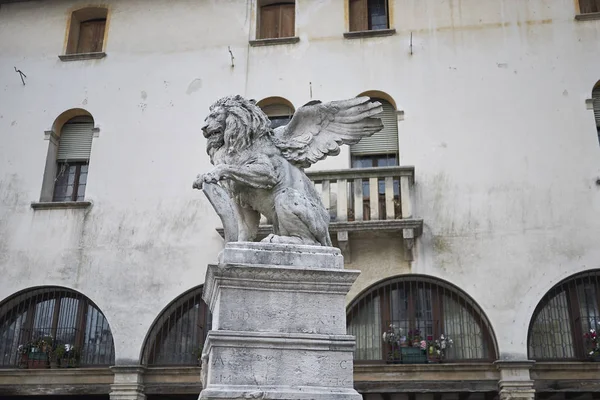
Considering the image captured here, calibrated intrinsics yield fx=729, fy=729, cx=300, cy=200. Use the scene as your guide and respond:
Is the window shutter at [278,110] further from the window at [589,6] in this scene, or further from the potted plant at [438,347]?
the window at [589,6]

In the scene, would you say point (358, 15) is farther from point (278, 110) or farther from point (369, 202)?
point (369, 202)

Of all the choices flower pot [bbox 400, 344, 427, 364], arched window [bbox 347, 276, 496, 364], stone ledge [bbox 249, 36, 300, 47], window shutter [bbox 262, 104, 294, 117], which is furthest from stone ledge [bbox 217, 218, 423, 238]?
stone ledge [bbox 249, 36, 300, 47]

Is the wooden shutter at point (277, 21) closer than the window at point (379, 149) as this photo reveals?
No

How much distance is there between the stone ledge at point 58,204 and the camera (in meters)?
14.9


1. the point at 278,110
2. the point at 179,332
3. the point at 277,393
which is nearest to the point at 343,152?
the point at 278,110

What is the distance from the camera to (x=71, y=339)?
14.1m

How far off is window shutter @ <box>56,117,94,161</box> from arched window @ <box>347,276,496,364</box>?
686cm

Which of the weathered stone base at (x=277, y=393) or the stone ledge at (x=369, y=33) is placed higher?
the stone ledge at (x=369, y=33)

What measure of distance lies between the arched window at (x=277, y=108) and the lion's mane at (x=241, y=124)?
833 centimetres

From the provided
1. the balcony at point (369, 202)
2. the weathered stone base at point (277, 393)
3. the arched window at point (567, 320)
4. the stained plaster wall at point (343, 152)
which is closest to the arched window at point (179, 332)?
the stained plaster wall at point (343, 152)

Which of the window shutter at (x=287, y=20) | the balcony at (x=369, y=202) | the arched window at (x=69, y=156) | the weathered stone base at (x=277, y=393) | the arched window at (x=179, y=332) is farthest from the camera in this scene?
the window shutter at (x=287, y=20)

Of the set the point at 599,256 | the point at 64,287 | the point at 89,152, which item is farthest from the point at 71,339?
the point at 599,256

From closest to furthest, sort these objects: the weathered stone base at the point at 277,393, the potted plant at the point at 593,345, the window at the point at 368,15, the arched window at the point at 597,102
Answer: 1. the weathered stone base at the point at 277,393
2. the potted plant at the point at 593,345
3. the arched window at the point at 597,102
4. the window at the point at 368,15

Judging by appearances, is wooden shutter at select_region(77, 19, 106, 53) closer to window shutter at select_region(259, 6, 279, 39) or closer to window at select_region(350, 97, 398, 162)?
window shutter at select_region(259, 6, 279, 39)
